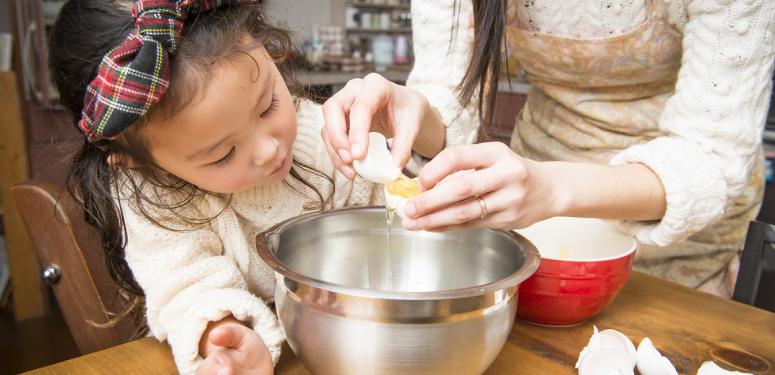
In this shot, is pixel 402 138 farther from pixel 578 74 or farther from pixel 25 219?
pixel 25 219

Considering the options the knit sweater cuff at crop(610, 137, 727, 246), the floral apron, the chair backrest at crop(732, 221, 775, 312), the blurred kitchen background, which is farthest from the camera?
the blurred kitchen background

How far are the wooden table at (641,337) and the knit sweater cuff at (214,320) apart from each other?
32 millimetres

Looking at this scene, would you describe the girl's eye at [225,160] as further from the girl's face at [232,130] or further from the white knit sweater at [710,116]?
the white knit sweater at [710,116]

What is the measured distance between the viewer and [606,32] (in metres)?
1.18

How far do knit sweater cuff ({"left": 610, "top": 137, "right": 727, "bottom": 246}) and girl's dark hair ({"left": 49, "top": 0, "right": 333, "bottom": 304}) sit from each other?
0.57 m

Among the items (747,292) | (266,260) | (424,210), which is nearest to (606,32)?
(747,292)

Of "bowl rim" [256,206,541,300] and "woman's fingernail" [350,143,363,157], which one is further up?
"woman's fingernail" [350,143,363,157]

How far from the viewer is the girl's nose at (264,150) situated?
0.85 metres

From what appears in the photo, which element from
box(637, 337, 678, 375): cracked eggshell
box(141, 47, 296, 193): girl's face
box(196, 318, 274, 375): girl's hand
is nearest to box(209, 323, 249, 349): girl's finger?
box(196, 318, 274, 375): girl's hand

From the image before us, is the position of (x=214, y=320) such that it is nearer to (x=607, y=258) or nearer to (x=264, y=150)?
(x=264, y=150)

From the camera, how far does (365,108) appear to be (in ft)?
2.86

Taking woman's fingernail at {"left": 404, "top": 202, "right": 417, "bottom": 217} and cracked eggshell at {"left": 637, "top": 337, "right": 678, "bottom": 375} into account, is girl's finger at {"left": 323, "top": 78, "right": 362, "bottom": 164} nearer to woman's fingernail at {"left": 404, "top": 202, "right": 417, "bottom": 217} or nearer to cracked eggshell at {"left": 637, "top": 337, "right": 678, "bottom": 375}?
woman's fingernail at {"left": 404, "top": 202, "right": 417, "bottom": 217}

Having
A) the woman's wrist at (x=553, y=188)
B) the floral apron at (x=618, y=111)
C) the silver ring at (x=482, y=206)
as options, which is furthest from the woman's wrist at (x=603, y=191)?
the floral apron at (x=618, y=111)

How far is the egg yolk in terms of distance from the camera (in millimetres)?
760
